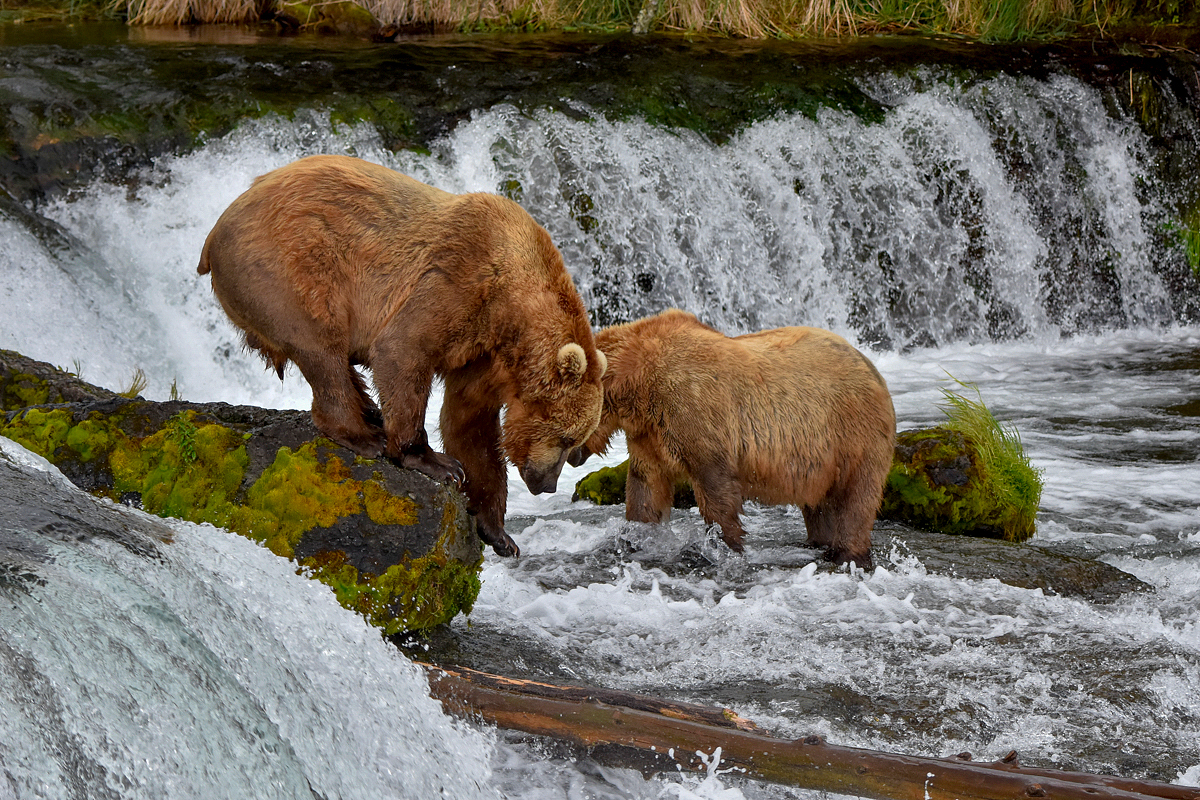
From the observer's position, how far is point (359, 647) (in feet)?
13.5

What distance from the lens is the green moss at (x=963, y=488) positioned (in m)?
7.29

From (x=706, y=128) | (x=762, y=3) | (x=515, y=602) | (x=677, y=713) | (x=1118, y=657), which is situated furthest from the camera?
(x=762, y=3)

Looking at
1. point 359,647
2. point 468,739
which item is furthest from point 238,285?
point 468,739

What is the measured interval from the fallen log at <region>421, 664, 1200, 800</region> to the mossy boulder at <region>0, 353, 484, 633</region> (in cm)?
79

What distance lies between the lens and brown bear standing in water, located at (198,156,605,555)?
4992mm

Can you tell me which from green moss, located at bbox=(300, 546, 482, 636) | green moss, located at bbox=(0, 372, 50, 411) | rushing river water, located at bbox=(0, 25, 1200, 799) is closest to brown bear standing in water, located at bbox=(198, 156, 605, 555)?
green moss, located at bbox=(300, 546, 482, 636)

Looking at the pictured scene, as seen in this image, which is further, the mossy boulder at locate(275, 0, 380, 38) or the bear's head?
the mossy boulder at locate(275, 0, 380, 38)

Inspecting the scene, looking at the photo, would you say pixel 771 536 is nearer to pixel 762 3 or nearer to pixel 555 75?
pixel 555 75

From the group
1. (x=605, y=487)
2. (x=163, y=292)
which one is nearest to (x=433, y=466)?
(x=605, y=487)

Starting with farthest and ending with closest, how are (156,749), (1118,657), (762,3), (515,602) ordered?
(762,3) → (515,602) → (1118,657) → (156,749)

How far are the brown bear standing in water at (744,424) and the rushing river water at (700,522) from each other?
35cm

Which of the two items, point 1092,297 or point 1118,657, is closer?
point 1118,657

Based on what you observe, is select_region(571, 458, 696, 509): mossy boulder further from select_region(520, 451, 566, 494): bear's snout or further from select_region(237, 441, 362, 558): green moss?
select_region(237, 441, 362, 558): green moss

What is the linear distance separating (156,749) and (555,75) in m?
11.6
